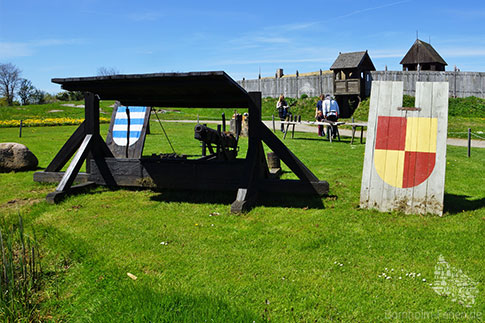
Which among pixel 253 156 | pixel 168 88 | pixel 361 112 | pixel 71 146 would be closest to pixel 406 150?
pixel 253 156

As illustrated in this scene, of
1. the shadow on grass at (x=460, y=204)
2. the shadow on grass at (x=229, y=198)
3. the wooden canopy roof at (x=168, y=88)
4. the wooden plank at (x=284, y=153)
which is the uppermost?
the wooden canopy roof at (x=168, y=88)

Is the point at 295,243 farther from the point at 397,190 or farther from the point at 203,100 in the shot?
the point at 203,100

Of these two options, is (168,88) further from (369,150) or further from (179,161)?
(369,150)

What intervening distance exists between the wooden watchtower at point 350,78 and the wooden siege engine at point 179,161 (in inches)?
1156

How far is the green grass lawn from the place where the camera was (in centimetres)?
352

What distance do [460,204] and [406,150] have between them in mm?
1476

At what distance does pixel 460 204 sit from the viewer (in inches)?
265

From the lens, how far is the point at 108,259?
459 centimetres

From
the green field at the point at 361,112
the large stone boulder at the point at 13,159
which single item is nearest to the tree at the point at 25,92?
the green field at the point at 361,112

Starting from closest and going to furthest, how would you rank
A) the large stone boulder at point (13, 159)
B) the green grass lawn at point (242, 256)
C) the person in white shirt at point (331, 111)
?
the green grass lawn at point (242, 256) < the large stone boulder at point (13, 159) < the person in white shirt at point (331, 111)

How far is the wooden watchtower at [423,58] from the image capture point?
4629 centimetres

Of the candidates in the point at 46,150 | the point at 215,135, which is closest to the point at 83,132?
the point at 215,135

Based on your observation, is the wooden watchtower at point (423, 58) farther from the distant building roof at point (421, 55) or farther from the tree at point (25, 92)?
the tree at point (25, 92)

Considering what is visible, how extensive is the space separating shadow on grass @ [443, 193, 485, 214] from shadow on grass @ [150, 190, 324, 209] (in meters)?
2.01
